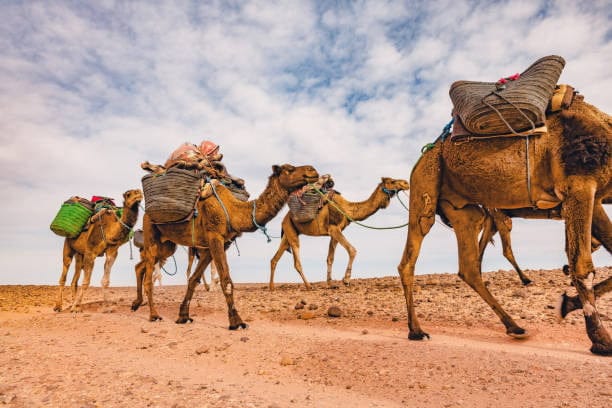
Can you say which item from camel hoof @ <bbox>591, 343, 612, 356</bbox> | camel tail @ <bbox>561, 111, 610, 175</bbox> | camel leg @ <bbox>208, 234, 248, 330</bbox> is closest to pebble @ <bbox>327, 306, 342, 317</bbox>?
camel leg @ <bbox>208, 234, 248, 330</bbox>

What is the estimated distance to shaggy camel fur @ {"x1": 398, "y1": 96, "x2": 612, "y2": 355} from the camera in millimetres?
4965

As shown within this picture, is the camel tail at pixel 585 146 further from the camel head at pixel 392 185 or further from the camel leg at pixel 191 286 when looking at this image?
the camel head at pixel 392 185

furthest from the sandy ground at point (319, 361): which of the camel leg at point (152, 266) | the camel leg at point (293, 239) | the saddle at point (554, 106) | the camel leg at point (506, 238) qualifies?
the camel leg at point (293, 239)

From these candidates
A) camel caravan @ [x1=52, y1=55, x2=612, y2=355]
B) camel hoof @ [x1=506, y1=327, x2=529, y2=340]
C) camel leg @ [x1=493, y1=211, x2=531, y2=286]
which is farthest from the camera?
camel leg @ [x1=493, y1=211, x2=531, y2=286]

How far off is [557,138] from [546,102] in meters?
0.47

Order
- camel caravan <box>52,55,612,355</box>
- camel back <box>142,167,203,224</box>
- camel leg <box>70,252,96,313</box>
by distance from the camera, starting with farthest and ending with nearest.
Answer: camel leg <box>70,252,96,313</box>, camel back <box>142,167,203,224</box>, camel caravan <box>52,55,612,355</box>

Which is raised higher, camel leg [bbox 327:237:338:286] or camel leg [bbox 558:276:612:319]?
camel leg [bbox 327:237:338:286]

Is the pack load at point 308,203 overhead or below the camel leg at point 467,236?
overhead

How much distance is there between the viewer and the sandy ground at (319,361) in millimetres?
3680

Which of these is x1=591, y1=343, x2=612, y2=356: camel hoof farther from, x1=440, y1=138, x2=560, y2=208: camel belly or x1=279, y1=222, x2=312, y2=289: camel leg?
x1=279, y1=222, x2=312, y2=289: camel leg

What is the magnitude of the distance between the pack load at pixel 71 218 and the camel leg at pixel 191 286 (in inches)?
219

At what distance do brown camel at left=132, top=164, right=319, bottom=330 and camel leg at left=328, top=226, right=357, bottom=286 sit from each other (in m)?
5.92

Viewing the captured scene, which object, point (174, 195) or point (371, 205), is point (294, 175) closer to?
point (174, 195)

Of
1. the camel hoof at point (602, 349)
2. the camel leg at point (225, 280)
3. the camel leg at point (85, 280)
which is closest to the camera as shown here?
the camel hoof at point (602, 349)
